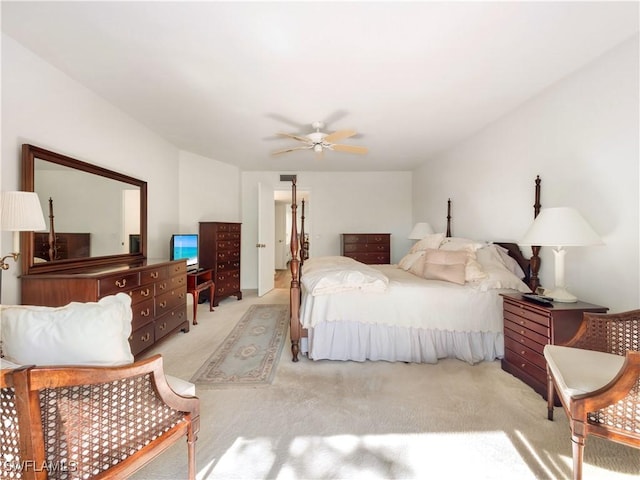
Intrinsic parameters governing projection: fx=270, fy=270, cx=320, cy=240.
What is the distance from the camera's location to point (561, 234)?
6.08ft

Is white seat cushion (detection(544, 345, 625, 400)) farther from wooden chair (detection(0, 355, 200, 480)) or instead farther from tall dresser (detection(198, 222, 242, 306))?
tall dresser (detection(198, 222, 242, 306))

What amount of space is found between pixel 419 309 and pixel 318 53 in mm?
2262

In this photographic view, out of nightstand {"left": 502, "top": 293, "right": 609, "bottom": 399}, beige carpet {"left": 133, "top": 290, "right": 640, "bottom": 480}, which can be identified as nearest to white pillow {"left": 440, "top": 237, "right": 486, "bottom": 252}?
nightstand {"left": 502, "top": 293, "right": 609, "bottom": 399}

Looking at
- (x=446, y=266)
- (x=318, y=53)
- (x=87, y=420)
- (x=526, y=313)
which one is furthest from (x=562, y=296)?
(x=87, y=420)

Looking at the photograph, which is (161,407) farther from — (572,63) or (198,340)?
(572,63)

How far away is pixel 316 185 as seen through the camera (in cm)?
575

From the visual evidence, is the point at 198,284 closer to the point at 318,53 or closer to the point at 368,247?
the point at 368,247

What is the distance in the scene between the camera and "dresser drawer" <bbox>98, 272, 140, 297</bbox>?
6.68 ft

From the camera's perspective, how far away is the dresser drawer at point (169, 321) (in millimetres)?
2734

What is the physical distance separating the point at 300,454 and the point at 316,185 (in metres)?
4.88

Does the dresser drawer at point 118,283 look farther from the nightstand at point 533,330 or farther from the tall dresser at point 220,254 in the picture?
the nightstand at point 533,330

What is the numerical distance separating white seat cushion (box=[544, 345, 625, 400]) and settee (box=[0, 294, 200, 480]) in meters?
1.72

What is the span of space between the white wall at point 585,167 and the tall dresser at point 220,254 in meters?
3.87

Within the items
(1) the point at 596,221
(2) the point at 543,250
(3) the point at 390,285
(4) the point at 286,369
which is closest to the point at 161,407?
(4) the point at 286,369
